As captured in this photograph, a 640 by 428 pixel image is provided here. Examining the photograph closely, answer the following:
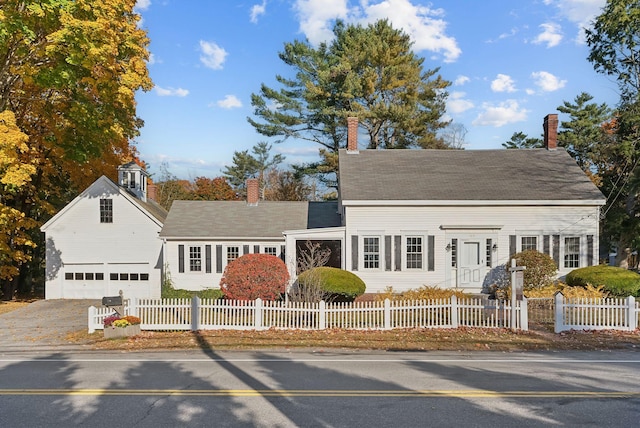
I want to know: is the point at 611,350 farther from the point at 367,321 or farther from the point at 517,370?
the point at 367,321

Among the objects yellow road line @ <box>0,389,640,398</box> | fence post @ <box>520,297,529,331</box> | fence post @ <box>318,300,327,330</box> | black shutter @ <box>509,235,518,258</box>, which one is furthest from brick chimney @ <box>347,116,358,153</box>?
yellow road line @ <box>0,389,640,398</box>

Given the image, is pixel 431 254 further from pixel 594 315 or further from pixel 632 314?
pixel 632 314

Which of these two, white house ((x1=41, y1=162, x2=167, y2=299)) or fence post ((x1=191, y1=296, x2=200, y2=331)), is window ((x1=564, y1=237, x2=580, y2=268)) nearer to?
fence post ((x1=191, y1=296, x2=200, y2=331))

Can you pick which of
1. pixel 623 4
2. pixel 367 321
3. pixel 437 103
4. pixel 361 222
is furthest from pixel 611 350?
pixel 437 103

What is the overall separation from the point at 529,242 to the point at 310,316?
11.9 metres

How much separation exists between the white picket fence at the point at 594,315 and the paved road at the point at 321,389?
2.28 meters

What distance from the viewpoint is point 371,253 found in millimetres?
21938

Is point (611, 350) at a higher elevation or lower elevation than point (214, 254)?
lower

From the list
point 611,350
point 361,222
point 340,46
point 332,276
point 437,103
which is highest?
point 340,46

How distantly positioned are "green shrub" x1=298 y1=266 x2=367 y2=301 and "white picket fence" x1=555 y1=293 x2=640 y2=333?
23.2 ft

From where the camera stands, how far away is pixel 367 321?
14.9 m

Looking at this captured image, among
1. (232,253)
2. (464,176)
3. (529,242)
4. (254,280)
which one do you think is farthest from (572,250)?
(232,253)

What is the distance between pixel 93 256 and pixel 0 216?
545 centimetres

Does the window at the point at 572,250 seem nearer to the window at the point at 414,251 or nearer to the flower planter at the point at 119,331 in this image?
the window at the point at 414,251
